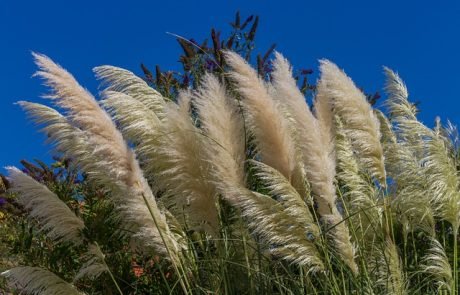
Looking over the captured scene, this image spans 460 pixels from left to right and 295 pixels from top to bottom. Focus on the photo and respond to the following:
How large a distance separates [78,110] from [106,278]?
56.0 inches

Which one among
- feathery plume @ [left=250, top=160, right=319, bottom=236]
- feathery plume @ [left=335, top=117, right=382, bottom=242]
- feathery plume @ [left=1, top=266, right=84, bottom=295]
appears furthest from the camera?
feathery plume @ [left=335, top=117, right=382, bottom=242]

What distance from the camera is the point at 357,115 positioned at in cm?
425

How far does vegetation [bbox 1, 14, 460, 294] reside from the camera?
12.4 feet

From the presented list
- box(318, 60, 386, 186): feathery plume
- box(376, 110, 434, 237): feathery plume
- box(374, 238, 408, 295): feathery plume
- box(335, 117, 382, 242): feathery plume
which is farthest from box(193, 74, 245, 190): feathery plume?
box(376, 110, 434, 237): feathery plume

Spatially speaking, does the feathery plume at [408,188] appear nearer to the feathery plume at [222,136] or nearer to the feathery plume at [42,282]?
the feathery plume at [222,136]

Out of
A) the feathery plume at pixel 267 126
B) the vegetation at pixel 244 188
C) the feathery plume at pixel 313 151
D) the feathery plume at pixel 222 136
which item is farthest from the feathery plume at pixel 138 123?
the feathery plume at pixel 313 151

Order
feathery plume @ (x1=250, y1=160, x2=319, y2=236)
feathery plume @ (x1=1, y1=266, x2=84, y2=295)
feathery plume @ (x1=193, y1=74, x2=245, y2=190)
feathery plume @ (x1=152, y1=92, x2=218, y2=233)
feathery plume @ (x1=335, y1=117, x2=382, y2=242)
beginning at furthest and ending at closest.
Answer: feathery plume @ (x1=335, y1=117, x2=382, y2=242)
feathery plume @ (x1=1, y1=266, x2=84, y2=295)
feathery plume @ (x1=152, y1=92, x2=218, y2=233)
feathery plume @ (x1=193, y1=74, x2=245, y2=190)
feathery plume @ (x1=250, y1=160, x2=319, y2=236)

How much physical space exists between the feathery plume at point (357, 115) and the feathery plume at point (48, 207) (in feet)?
5.61

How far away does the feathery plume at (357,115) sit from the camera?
4.25 metres

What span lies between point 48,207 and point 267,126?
4.62 feet

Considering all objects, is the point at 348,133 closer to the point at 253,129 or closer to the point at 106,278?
the point at 253,129

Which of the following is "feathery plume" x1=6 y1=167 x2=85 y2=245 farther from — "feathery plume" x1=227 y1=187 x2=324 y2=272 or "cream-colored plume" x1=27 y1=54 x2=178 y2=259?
"feathery plume" x1=227 y1=187 x2=324 y2=272

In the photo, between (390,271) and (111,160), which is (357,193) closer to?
(390,271)

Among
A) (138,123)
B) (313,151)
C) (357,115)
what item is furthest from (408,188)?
(138,123)
